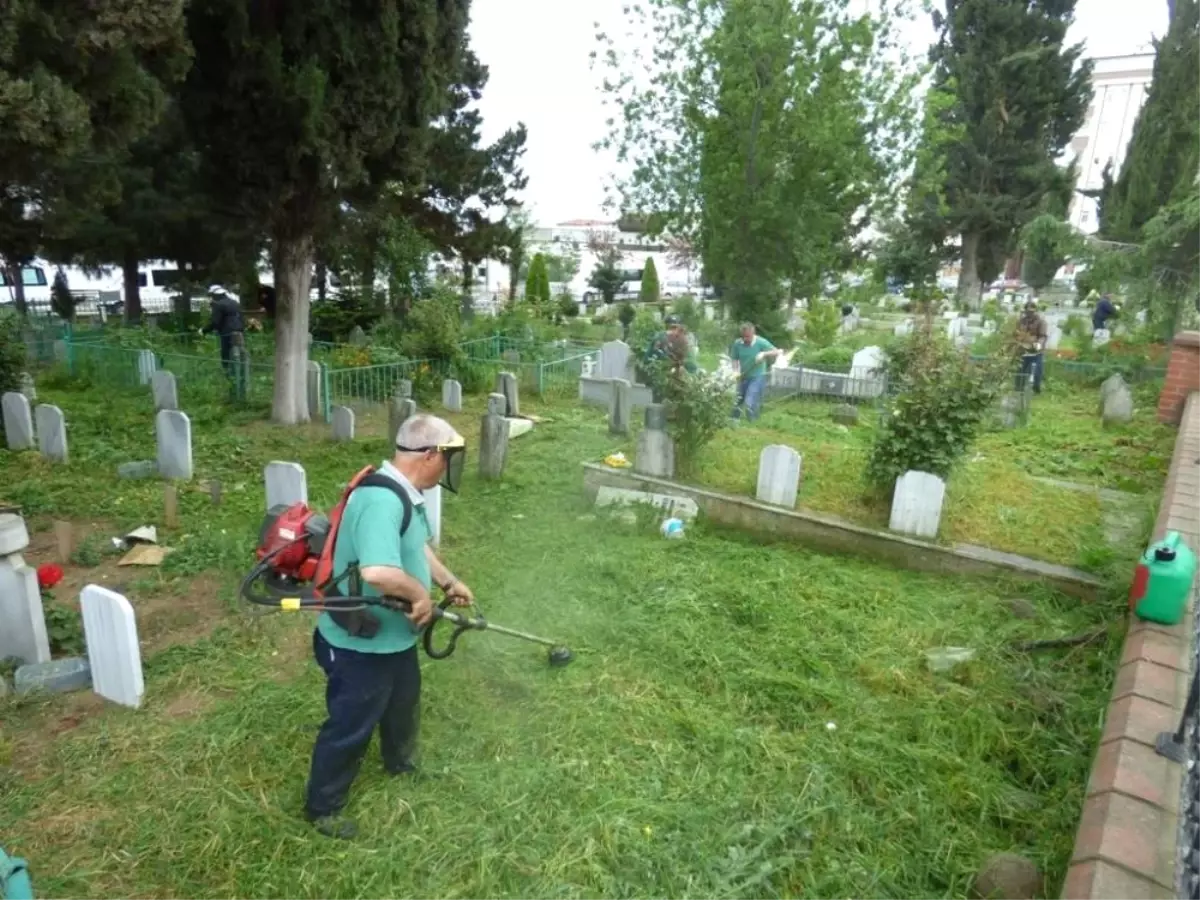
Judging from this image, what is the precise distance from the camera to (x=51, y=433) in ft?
23.7

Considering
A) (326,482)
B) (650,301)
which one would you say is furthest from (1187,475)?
(650,301)

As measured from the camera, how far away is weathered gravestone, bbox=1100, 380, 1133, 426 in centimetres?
955

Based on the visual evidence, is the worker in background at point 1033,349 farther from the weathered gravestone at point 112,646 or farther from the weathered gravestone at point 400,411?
the weathered gravestone at point 112,646

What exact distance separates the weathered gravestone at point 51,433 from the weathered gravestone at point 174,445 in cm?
112

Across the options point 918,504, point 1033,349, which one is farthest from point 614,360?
point 918,504

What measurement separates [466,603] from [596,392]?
8.61m

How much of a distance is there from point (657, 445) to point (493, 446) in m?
1.79

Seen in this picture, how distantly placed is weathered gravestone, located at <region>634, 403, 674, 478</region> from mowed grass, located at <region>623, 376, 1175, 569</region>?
0.34 m

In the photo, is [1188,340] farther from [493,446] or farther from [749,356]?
[493,446]

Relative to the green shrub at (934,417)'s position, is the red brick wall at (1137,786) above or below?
below

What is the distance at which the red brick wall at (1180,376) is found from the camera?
8453 millimetres

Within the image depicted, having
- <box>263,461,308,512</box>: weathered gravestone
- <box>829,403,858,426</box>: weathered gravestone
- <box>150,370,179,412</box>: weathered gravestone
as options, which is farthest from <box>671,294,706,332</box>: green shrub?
<box>263,461,308,512</box>: weathered gravestone

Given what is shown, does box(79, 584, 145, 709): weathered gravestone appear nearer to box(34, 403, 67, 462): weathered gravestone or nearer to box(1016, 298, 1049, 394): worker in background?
box(34, 403, 67, 462): weathered gravestone

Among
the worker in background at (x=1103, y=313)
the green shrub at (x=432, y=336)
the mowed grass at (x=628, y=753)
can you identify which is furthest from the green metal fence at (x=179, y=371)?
the worker in background at (x=1103, y=313)
